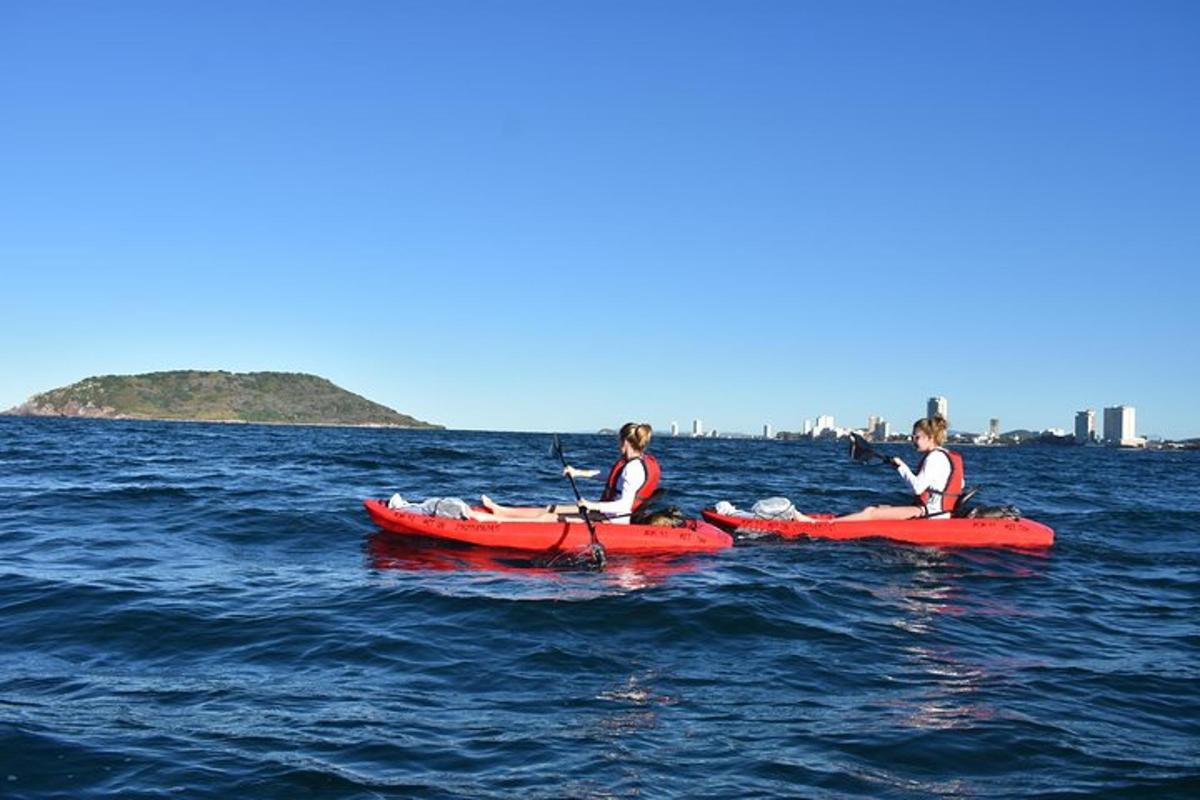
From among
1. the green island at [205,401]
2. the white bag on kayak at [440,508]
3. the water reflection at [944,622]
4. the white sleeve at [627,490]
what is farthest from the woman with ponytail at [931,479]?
the green island at [205,401]

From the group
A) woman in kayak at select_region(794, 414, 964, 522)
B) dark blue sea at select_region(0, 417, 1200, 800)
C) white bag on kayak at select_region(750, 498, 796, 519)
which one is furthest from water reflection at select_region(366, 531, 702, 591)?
woman in kayak at select_region(794, 414, 964, 522)

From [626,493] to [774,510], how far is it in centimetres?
294

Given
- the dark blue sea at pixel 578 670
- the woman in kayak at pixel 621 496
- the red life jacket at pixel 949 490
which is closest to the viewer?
the dark blue sea at pixel 578 670

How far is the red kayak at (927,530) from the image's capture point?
13820 mm

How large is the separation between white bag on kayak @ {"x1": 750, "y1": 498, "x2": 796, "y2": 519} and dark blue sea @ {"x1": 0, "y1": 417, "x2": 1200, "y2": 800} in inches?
31.6

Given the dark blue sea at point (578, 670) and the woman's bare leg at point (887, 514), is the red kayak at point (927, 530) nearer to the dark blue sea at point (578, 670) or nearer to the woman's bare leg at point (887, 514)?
the woman's bare leg at point (887, 514)

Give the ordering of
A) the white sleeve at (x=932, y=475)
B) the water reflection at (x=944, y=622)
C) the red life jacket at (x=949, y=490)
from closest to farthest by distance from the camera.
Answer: the water reflection at (x=944, y=622) → the white sleeve at (x=932, y=475) → the red life jacket at (x=949, y=490)

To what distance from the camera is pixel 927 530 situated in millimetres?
13828

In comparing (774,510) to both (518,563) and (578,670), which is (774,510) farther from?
(578,670)

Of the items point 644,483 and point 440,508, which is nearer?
point 644,483

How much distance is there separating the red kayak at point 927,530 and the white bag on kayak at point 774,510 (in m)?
0.13

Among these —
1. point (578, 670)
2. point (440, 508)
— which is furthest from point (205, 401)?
point (578, 670)

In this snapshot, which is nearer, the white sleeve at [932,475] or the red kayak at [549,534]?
the red kayak at [549,534]

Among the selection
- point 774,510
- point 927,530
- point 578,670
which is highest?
point 774,510
